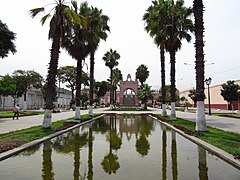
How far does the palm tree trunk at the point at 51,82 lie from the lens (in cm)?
1462

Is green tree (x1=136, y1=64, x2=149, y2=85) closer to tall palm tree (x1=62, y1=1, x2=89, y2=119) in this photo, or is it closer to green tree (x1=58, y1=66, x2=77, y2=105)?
green tree (x1=58, y1=66, x2=77, y2=105)

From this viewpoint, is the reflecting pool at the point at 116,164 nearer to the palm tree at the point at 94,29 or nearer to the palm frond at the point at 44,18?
the palm frond at the point at 44,18

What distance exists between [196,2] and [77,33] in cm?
1104

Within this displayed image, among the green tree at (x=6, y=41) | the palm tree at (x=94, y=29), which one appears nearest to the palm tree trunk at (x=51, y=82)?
the palm tree at (x=94, y=29)

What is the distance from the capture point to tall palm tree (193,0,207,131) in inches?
518

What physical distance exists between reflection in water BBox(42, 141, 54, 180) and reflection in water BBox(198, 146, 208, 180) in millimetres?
3707

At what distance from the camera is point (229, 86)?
4053 cm

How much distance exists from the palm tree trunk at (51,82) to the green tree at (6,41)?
11.7 metres

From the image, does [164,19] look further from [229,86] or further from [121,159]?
[229,86]

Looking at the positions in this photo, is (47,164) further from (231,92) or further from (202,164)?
(231,92)

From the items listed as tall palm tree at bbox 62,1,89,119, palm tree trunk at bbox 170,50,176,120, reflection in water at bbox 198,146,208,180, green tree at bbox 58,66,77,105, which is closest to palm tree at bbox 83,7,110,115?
tall palm tree at bbox 62,1,89,119

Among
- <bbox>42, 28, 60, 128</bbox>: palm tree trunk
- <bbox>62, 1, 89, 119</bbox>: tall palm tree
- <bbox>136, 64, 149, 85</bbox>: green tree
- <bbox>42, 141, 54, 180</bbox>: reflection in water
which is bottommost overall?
<bbox>42, 141, 54, 180</bbox>: reflection in water

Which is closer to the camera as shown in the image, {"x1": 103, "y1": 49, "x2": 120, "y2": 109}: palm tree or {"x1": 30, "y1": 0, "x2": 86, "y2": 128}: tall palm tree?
{"x1": 30, "y1": 0, "x2": 86, "y2": 128}: tall palm tree

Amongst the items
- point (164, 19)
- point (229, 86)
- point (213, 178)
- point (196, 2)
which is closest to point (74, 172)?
point (213, 178)
